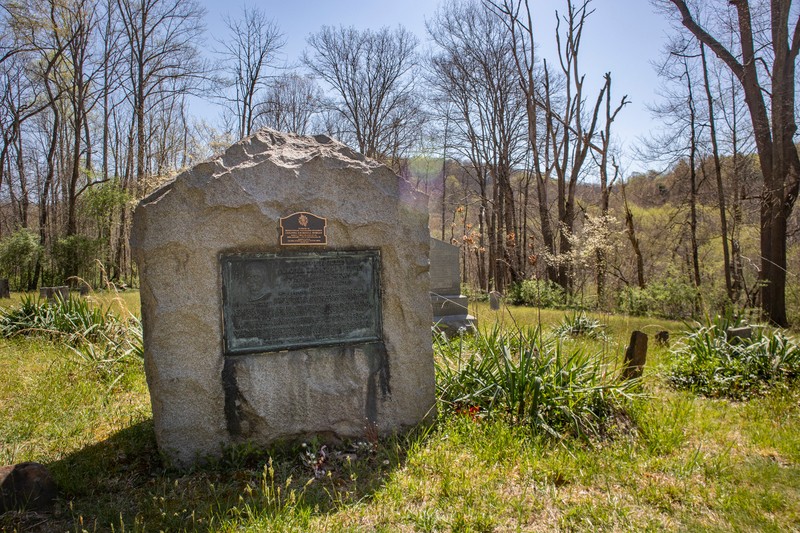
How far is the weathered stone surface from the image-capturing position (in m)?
2.67

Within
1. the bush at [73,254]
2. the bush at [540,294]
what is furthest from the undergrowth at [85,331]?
the bush at [73,254]

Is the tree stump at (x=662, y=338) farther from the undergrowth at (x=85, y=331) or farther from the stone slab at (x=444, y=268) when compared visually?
the undergrowth at (x=85, y=331)

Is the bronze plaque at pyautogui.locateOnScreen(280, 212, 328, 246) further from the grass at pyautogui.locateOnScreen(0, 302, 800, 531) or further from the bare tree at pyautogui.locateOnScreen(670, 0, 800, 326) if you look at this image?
the bare tree at pyautogui.locateOnScreen(670, 0, 800, 326)

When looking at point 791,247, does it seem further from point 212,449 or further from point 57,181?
point 57,181

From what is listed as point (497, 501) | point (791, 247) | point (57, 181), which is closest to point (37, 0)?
point (57, 181)

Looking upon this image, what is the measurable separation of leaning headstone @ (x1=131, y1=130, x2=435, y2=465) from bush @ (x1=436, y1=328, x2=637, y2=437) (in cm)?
49

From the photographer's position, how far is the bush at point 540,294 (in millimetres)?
14736

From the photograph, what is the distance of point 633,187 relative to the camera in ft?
85.6

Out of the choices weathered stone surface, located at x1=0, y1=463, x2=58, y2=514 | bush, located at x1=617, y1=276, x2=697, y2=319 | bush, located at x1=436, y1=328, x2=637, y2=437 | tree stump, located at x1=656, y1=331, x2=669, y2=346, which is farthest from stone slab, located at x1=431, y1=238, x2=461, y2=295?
weathered stone surface, located at x1=0, y1=463, x2=58, y2=514

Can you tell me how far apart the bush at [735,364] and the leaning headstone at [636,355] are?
3.59ft

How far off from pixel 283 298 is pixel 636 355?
3.16 m

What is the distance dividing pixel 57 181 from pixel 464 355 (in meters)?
26.8

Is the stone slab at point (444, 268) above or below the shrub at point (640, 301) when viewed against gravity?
above

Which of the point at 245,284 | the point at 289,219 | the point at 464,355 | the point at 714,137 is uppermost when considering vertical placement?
the point at 714,137
